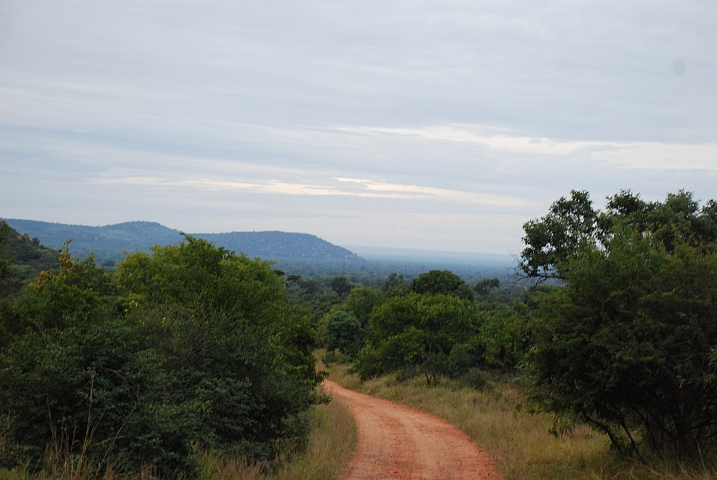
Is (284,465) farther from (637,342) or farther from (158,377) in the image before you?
(637,342)

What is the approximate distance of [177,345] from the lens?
11445 millimetres

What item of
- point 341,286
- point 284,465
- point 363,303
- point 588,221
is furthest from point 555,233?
point 341,286

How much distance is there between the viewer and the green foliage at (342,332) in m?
48.8

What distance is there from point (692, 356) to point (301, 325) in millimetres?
14764

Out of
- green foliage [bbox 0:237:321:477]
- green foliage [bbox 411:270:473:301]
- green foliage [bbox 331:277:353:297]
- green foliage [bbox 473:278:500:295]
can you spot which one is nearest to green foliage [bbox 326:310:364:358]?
green foliage [bbox 411:270:473:301]

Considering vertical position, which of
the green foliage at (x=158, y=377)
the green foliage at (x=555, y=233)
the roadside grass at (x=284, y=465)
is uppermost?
the green foliage at (x=555, y=233)

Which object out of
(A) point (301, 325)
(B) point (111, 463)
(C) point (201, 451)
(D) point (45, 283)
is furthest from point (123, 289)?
(B) point (111, 463)

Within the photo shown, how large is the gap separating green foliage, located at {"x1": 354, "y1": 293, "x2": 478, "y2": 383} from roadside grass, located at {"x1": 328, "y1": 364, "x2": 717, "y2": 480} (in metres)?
3.21

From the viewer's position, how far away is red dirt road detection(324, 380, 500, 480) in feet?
38.4

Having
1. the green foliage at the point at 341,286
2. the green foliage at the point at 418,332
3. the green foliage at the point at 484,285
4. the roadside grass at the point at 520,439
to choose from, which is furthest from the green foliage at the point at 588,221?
the green foliage at the point at 341,286

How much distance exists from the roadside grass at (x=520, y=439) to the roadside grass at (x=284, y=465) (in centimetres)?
316

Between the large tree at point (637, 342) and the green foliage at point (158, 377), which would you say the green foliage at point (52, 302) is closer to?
the green foliage at point (158, 377)

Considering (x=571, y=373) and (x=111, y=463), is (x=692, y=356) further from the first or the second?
(x=111, y=463)

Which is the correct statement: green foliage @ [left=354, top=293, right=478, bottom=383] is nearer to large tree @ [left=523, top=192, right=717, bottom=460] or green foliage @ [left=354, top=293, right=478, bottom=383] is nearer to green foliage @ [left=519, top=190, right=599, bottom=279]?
green foliage @ [left=519, top=190, right=599, bottom=279]
